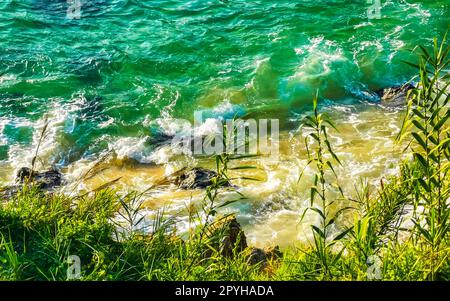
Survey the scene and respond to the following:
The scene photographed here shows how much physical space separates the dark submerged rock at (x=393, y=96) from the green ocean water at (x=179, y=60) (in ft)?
0.95

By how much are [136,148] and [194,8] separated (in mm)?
6706

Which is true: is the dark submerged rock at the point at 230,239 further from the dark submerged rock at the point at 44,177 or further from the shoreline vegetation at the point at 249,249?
the dark submerged rock at the point at 44,177

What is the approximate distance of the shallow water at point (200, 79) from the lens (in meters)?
9.36

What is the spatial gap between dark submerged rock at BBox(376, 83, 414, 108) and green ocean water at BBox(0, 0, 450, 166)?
29 cm

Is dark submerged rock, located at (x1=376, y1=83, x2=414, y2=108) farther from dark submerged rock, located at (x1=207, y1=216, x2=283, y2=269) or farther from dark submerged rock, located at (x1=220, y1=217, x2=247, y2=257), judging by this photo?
dark submerged rock, located at (x1=220, y1=217, x2=247, y2=257)

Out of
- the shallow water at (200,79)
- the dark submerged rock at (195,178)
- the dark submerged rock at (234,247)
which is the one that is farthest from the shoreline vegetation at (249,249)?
the dark submerged rock at (195,178)

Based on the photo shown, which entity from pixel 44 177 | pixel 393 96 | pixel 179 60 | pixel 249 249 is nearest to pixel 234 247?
pixel 249 249

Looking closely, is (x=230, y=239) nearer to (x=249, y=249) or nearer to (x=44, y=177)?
(x=249, y=249)

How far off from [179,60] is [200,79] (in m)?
0.99

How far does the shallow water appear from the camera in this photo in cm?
936

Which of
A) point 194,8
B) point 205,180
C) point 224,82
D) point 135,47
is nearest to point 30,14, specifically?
point 135,47

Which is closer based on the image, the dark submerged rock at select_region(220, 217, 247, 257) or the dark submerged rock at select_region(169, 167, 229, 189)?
the dark submerged rock at select_region(220, 217, 247, 257)

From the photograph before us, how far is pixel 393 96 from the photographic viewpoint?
1141 centimetres

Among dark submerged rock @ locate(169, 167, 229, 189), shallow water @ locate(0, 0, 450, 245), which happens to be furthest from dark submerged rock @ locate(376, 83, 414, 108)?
dark submerged rock @ locate(169, 167, 229, 189)
